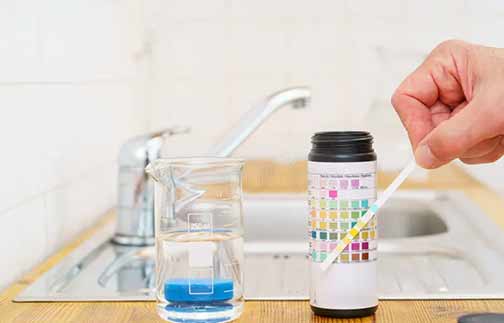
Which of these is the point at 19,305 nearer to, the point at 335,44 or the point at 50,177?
the point at 50,177

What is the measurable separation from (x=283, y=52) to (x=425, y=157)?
1.41 m

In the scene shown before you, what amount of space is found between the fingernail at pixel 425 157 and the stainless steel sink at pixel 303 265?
0.18 metres

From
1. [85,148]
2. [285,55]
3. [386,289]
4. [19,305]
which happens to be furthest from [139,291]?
[285,55]

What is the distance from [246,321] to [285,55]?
1420mm

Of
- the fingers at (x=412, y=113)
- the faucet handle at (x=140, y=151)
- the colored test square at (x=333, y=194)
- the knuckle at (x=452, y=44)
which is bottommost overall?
the colored test square at (x=333, y=194)

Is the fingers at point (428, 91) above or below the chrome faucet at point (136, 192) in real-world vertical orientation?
above

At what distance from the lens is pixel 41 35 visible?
48.7 inches

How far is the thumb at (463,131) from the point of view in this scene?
818mm

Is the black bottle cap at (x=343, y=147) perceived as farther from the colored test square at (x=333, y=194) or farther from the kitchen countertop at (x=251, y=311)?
the kitchen countertop at (x=251, y=311)

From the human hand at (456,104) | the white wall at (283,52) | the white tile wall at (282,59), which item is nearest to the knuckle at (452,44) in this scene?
the human hand at (456,104)

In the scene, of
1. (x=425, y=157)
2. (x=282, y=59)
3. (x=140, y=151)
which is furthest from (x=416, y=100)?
(x=282, y=59)

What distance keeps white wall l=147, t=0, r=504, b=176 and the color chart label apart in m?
1.36

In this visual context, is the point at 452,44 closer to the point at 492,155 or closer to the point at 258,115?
the point at 492,155

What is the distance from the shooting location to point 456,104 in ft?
3.32
